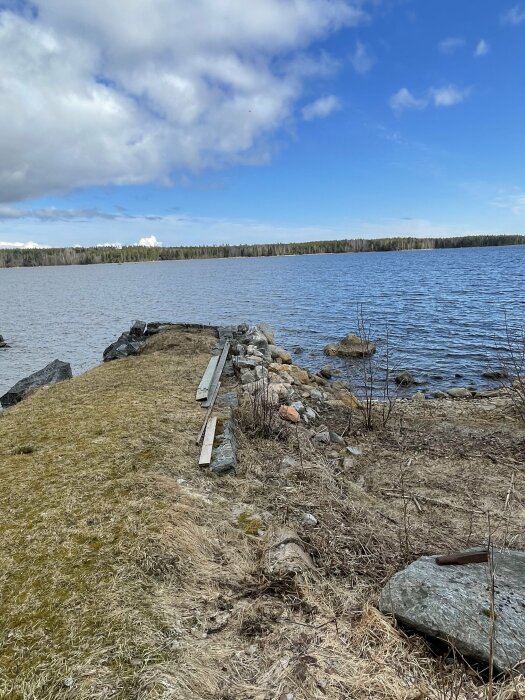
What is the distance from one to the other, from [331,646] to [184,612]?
1.00 metres

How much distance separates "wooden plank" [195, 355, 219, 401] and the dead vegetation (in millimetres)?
640

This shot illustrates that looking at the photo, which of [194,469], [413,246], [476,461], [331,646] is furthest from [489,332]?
[413,246]

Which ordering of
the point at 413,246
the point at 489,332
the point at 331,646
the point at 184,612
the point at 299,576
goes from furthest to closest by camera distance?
Result: 1. the point at 413,246
2. the point at 489,332
3. the point at 299,576
4. the point at 184,612
5. the point at 331,646

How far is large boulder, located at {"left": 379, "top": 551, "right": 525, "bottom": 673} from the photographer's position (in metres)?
2.47

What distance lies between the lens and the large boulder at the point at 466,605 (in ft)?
8.09

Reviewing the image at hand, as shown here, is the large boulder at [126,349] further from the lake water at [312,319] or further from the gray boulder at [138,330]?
the lake water at [312,319]

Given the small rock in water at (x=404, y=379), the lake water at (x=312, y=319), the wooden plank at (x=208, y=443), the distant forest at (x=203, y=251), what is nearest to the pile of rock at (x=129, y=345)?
the lake water at (x=312, y=319)

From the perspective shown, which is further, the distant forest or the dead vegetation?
the distant forest

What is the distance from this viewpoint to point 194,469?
16.5ft

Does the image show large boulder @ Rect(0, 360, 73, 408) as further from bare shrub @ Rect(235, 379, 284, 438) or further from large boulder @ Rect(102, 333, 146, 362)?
bare shrub @ Rect(235, 379, 284, 438)

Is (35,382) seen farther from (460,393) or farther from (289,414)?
(460,393)

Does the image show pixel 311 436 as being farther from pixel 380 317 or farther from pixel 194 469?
pixel 380 317

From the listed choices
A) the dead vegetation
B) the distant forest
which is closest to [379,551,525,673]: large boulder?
the dead vegetation

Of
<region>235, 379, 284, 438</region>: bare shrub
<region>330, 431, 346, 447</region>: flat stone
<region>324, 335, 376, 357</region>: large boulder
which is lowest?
<region>324, 335, 376, 357</region>: large boulder
